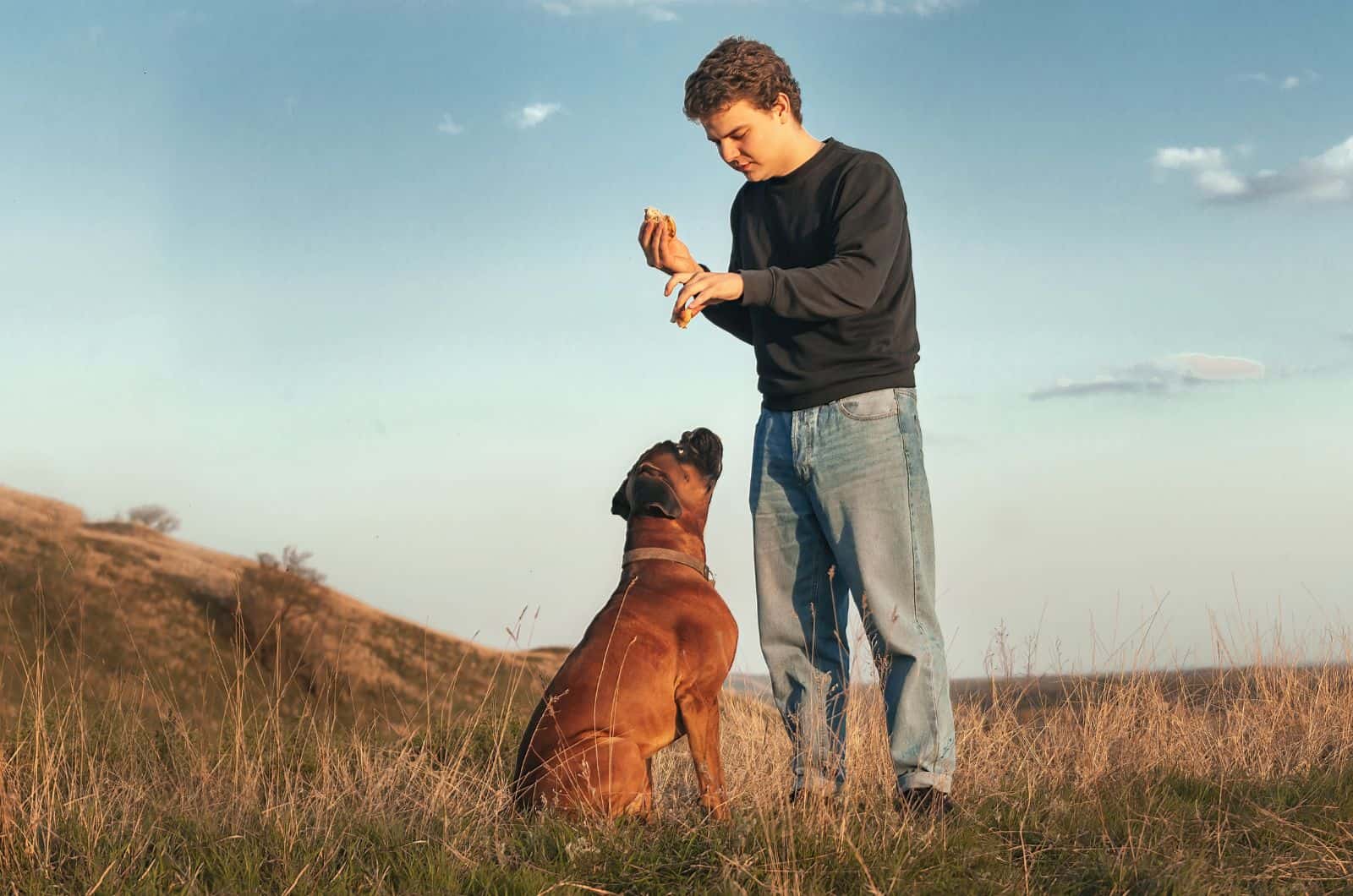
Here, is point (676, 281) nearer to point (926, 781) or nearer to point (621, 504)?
point (621, 504)

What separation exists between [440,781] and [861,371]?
2282 mm

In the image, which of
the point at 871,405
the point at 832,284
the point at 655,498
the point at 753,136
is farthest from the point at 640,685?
the point at 753,136

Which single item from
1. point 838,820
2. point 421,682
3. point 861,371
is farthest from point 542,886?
point 421,682

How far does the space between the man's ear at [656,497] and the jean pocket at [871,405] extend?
0.76m

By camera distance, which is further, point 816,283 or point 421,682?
point 421,682

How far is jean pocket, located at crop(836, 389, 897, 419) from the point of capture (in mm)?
4359

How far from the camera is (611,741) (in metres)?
3.82

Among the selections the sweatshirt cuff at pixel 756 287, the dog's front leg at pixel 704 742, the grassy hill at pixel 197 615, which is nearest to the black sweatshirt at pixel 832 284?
the sweatshirt cuff at pixel 756 287

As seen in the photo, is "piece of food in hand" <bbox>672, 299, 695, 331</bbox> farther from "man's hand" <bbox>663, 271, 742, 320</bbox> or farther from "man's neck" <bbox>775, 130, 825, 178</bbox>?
"man's neck" <bbox>775, 130, 825, 178</bbox>

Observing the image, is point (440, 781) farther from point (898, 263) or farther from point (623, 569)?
point (898, 263)

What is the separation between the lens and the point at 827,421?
4.41 meters

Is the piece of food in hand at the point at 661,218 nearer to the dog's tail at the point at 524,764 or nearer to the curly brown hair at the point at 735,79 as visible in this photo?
the curly brown hair at the point at 735,79

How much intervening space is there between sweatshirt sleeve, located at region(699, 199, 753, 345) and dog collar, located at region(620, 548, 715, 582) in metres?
1.22

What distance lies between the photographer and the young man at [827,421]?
4.25 m
